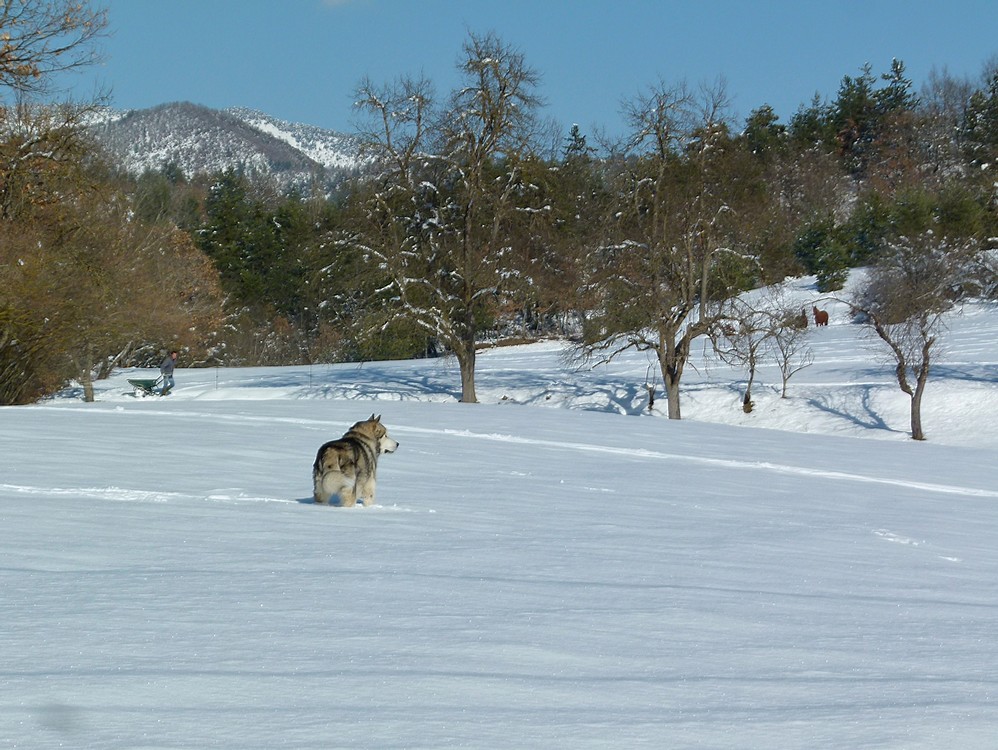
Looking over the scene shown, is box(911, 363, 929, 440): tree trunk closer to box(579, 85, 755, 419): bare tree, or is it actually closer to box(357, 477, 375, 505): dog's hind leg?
box(579, 85, 755, 419): bare tree

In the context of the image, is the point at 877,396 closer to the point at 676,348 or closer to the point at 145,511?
the point at 676,348

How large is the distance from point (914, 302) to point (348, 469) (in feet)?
106

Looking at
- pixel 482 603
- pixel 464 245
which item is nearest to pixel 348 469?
pixel 482 603

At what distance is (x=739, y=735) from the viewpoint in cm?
377

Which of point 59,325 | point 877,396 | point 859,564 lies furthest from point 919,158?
point 859,564

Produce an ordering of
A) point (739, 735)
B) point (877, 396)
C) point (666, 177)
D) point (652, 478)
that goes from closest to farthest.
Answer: point (739, 735) → point (652, 478) → point (666, 177) → point (877, 396)

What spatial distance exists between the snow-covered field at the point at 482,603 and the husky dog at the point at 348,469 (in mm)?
220

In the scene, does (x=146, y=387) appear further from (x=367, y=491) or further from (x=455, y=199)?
(x=367, y=491)

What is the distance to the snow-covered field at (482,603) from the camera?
12.5 feet

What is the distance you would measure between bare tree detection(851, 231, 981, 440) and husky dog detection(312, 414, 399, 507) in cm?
2877

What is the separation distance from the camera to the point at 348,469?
9.55 meters

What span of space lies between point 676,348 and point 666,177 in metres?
5.46

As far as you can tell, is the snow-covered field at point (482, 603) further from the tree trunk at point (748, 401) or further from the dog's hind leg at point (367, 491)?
the tree trunk at point (748, 401)

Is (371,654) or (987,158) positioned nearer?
(371,654)
